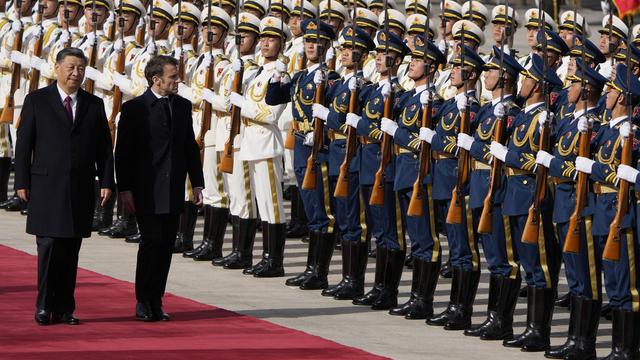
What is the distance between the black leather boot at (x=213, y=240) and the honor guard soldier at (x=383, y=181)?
213 cm

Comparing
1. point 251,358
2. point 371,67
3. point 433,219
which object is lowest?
point 251,358

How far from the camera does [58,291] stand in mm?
11859

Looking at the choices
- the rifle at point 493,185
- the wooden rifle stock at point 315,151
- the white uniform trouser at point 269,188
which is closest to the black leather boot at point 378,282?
the wooden rifle stock at point 315,151

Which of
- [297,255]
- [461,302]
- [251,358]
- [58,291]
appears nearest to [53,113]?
[58,291]

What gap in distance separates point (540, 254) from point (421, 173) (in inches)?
46.2

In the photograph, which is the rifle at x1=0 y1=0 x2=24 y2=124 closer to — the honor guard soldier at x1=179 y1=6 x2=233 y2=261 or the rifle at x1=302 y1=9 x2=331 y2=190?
the honor guard soldier at x1=179 y1=6 x2=233 y2=261

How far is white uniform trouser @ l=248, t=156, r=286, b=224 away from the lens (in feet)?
48.4

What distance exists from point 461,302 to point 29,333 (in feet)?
9.53

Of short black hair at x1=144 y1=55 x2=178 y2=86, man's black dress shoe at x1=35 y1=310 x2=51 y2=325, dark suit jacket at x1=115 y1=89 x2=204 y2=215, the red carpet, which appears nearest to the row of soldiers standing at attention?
the red carpet

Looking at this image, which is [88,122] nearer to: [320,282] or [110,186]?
[110,186]

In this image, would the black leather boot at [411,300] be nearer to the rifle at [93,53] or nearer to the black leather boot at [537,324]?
the black leather boot at [537,324]

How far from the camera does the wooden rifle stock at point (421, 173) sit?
12.9 metres

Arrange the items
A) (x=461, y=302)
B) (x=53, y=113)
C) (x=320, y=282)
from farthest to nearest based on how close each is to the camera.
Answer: (x=320, y=282)
(x=461, y=302)
(x=53, y=113)

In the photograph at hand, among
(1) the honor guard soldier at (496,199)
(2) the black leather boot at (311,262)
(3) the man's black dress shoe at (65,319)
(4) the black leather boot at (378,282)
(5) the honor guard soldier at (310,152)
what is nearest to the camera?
(3) the man's black dress shoe at (65,319)
